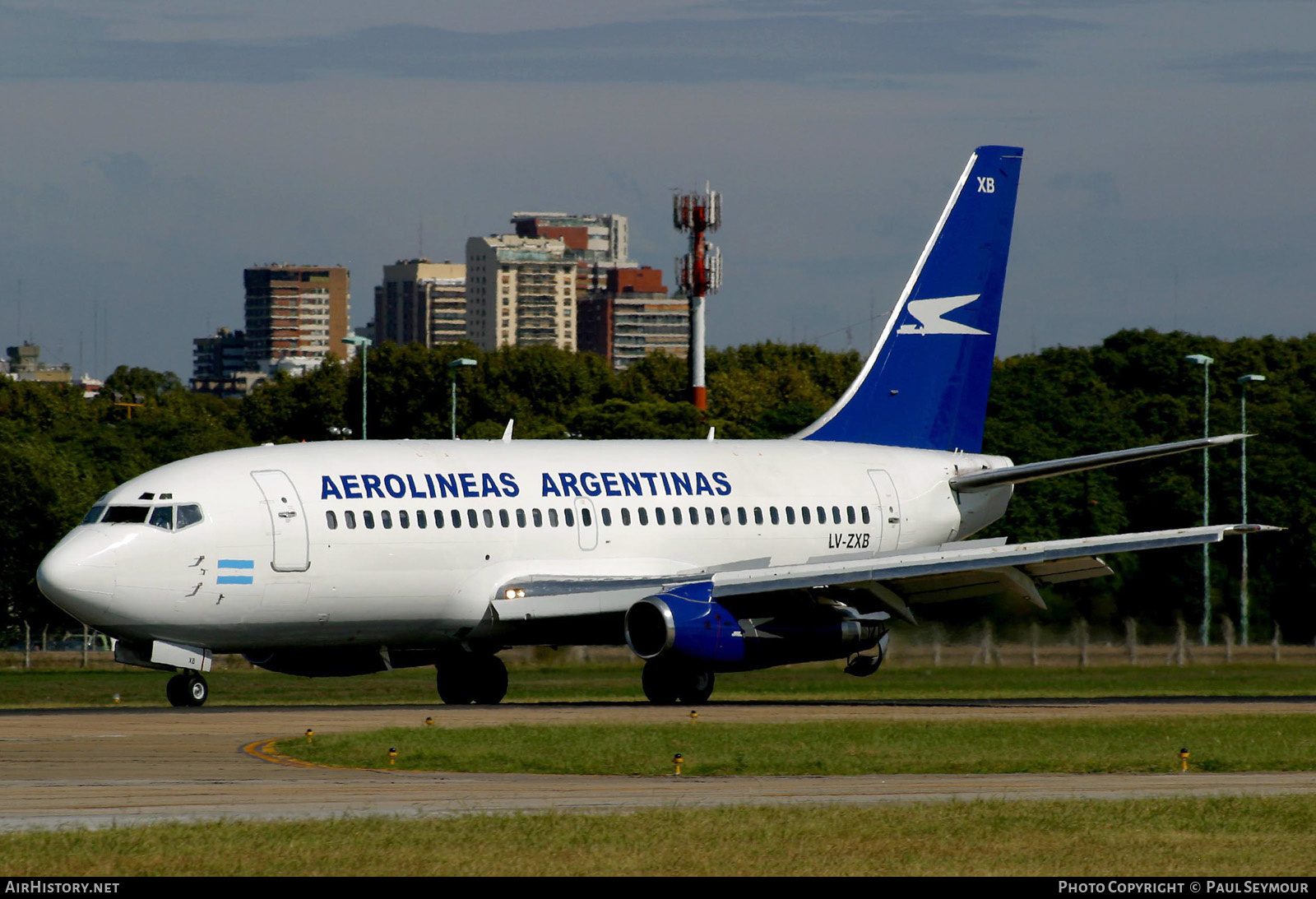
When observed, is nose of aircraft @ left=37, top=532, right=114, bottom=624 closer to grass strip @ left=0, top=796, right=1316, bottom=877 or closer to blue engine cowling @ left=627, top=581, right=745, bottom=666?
blue engine cowling @ left=627, top=581, right=745, bottom=666

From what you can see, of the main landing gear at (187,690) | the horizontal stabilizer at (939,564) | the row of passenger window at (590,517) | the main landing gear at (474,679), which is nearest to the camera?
the main landing gear at (187,690)

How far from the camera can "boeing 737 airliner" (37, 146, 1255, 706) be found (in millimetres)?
33656

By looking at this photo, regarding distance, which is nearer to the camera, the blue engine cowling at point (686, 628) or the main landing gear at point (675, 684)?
the blue engine cowling at point (686, 628)

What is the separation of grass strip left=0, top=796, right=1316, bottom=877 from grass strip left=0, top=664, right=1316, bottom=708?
20989mm

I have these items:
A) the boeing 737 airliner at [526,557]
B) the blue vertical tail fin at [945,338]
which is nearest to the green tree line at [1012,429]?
the blue vertical tail fin at [945,338]

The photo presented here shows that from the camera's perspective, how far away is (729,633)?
35.4 m

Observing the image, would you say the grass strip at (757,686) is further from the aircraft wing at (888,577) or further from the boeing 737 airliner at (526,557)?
the aircraft wing at (888,577)

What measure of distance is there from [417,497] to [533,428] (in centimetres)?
9440

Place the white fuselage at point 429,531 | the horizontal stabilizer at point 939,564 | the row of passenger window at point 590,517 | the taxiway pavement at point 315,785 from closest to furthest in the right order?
the taxiway pavement at point 315,785 → the white fuselage at point 429,531 → the horizontal stabilizer at point 939,564 → the row of passenger window at point 590,517

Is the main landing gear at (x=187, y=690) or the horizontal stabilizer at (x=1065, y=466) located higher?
the horizontal stabilizer at (x=1065, y=466)

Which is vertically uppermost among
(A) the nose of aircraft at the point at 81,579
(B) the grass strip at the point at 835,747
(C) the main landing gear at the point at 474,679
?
(A) the nose of aircraft at the point at 81,579

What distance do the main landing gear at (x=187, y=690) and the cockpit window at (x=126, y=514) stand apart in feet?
8.85

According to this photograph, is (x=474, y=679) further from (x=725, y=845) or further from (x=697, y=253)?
(x=697, y=253)

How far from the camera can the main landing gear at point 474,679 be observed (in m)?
39.1
